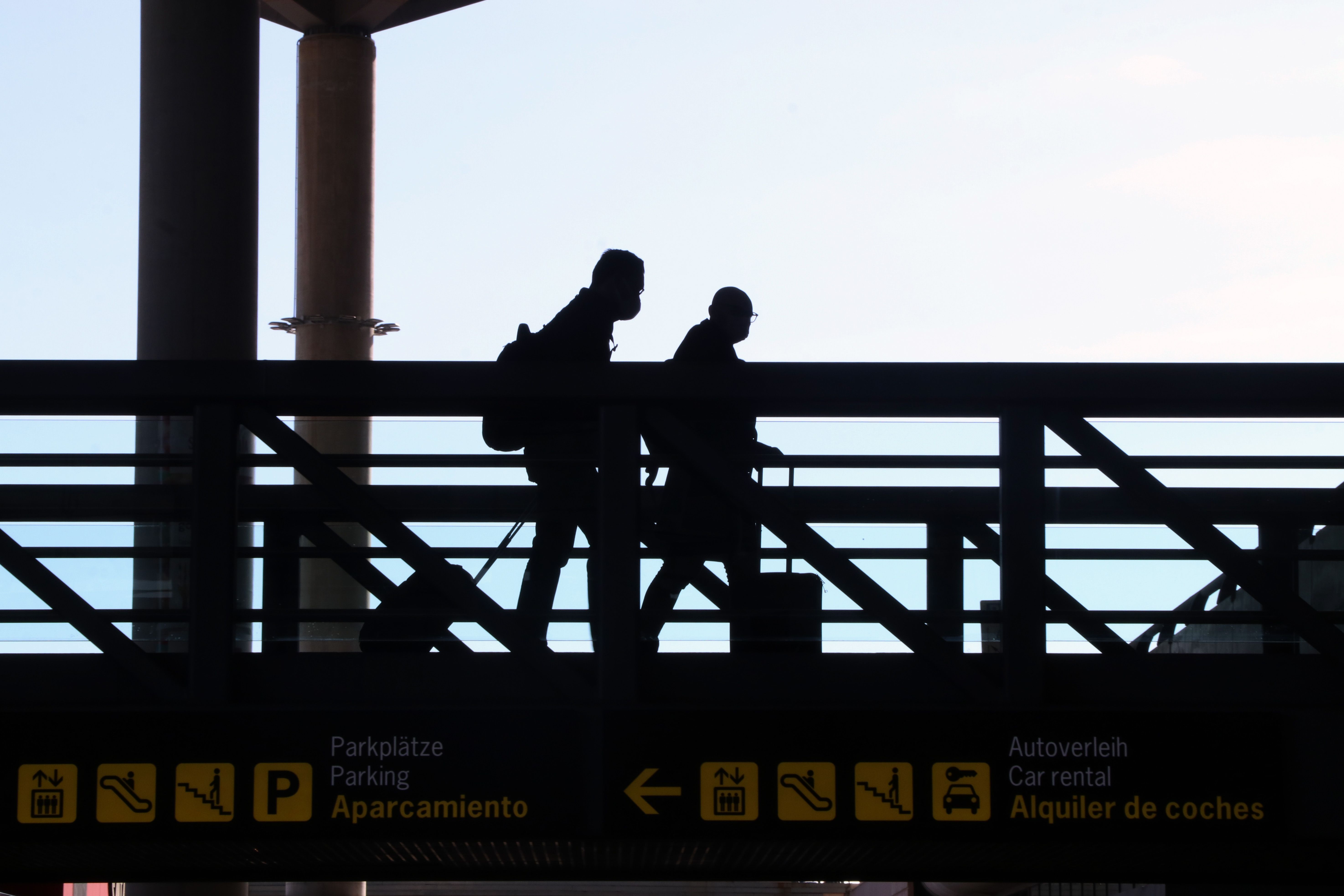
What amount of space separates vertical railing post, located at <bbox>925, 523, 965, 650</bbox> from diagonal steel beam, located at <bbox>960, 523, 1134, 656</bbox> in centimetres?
6

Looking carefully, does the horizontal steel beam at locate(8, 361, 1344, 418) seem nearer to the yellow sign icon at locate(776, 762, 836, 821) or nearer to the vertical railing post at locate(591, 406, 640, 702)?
the vertical railing post at locate(591, 406, 640, 702)

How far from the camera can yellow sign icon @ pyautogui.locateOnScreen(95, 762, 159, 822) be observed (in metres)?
5.66

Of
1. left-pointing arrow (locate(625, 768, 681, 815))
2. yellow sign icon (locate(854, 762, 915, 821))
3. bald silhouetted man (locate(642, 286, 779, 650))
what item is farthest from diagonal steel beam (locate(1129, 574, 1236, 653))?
left-pointing arrow (locate(625, 768, 681, 815))

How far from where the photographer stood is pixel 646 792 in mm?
5734

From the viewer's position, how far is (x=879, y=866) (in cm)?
618

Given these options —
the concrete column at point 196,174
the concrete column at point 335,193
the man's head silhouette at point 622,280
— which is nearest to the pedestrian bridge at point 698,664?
the man's head silhouette at point 622,280

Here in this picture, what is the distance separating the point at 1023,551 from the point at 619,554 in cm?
133

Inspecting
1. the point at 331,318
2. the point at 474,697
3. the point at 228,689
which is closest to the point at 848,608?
the point at 474,697

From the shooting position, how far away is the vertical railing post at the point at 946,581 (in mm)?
6074

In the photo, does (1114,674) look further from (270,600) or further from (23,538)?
(23,538)

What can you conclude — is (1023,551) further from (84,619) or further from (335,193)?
(335,193)

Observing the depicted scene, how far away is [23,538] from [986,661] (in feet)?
10.6

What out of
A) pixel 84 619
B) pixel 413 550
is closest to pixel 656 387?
pixel 413 550

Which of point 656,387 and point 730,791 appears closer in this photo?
point 730,791
